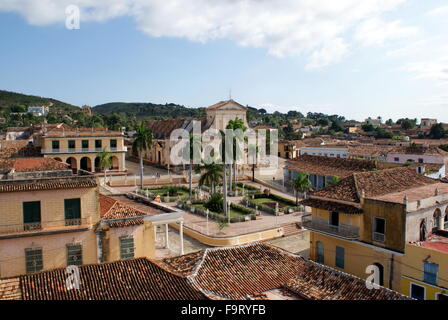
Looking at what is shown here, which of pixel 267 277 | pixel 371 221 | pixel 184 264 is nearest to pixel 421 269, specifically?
pixel 371 221

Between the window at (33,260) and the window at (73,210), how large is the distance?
5.98ft

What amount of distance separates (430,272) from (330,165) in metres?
26.3

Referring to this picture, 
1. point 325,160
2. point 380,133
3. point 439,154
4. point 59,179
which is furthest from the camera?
point 380,133

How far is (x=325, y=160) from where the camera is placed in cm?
4475

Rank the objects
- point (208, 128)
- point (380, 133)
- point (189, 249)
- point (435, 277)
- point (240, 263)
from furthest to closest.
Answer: point (380, 133) < point (208, 128) < point (189, 249) < point (435, 277) < point (240, 263)

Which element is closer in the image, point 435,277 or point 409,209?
point 435,277

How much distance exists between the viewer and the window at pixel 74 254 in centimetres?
1838

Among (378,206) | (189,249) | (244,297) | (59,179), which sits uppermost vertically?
(59,179)

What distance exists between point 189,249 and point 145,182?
76.1 feet

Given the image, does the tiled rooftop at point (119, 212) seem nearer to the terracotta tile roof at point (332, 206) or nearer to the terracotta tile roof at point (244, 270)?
the terracotta tile roof at point (244, 270)

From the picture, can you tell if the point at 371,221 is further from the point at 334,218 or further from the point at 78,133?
the point at 78,133

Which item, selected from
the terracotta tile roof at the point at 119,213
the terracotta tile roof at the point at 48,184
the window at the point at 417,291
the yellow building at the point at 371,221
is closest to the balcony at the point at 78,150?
the terracotta tile roof at the point at 119,213

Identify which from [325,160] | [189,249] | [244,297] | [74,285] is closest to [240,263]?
[244,297]

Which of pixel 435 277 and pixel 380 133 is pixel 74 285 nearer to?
pixel 435 277
